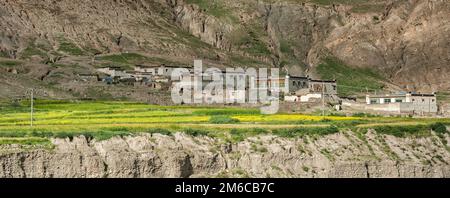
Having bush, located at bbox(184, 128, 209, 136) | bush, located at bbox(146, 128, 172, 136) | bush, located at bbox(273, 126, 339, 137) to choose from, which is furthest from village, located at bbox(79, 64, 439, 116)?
bush, located at bbox(146, 128, 172, 136)

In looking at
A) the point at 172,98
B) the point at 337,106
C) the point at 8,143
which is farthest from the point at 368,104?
the point at 8,143

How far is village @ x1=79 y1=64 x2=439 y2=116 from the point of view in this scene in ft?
316

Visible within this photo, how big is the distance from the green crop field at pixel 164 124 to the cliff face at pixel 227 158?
1.11m

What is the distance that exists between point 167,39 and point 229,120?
343 ft

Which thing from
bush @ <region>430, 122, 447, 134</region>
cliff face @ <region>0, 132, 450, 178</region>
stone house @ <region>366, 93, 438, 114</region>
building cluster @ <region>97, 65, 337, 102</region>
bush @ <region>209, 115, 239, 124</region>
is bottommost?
cliff face @ <region>0, 132, 450, 178</region>

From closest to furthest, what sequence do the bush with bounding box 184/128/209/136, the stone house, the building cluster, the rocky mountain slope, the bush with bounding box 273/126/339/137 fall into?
1. the bush with bounding box 184/128/209/136
2. the bush with bounding box 273/126/339/137
3. the stone house
4. the building cluster
5. the rocky mountain slope

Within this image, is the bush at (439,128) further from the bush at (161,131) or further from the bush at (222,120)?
the bush at (161,131)

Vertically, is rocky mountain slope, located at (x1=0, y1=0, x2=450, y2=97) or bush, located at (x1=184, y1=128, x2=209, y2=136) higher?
rocky mountain slope, located at (x1=0, y1=0, x2=450, y2=97)

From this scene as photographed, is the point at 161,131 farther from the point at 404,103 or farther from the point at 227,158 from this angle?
the point at 404,103

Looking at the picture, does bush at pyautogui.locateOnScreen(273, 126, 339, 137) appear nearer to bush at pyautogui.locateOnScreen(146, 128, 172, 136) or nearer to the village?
bush at pyautogui.locateOnScreen(146, 128, 172, 136)

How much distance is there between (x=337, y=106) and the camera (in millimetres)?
95812

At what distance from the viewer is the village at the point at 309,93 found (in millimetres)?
96375

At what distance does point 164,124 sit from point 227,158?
10.5 meters

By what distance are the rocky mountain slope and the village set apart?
13.0 metres
